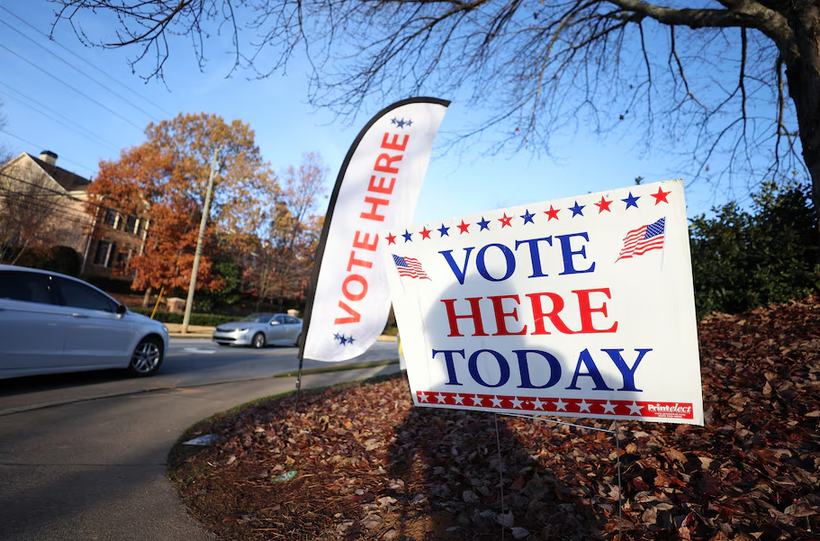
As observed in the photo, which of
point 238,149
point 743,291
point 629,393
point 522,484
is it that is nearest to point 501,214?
point 629,393

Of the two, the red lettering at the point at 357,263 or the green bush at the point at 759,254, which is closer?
the red lettering at the point at 357,263

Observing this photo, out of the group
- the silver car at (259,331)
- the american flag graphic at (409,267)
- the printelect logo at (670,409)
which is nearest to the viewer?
the printelect logo at (670,409)

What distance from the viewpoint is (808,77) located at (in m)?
4.91

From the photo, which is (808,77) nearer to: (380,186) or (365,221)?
(380,186)

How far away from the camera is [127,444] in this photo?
13.8 ft

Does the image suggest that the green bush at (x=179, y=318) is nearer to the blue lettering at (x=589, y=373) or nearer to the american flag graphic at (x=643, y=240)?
the blue lettering at (x=589, y=373)

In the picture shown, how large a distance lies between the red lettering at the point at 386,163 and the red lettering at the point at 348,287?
47.1 inches

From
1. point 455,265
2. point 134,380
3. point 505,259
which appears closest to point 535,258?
point 505,259

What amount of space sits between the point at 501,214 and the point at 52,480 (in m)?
3.66

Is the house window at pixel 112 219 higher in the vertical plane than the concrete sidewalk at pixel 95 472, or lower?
higher

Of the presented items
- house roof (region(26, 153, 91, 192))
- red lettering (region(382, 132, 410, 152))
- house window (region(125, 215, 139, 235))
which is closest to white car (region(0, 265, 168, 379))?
red lettering (region(382, 132, 410, 152))

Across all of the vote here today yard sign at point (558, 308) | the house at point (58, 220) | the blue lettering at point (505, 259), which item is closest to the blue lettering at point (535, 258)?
the vote here today yard sign at point (558, 308)

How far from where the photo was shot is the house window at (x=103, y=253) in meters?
33.5

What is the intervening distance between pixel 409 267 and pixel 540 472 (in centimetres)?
159
